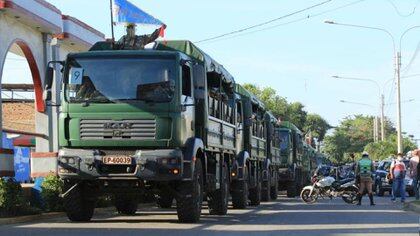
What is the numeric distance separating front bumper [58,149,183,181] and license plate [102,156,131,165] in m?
0.06

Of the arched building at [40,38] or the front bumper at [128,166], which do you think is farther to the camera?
the arched building at [40,38]

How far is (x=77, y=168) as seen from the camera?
13.1 meters

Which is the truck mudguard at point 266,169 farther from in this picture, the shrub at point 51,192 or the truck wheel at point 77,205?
the truck wheel at point 77,205

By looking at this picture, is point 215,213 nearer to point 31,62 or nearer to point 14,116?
point 31,62

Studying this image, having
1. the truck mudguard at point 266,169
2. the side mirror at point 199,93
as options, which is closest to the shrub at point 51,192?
the side mirror at point 199,93

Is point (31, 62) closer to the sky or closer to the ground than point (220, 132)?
closer to the sky

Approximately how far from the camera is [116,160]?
13016 mm

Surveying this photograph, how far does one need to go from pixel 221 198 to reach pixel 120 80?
4.79 meters

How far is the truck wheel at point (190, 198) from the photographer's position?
1362 centimetres

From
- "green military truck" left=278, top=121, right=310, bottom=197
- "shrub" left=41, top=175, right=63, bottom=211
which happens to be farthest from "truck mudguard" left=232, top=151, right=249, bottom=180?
"green military truck" left=278, top=121, right=310, bottom=197

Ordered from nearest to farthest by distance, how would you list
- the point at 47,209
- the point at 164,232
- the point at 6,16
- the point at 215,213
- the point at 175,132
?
the point at 164,232
the point at 175,132
the point at 47,209
the point at 215,213
the point at 6,16

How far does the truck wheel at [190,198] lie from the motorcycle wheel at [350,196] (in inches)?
472

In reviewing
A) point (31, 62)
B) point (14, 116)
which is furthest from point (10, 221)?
point (14, 116)

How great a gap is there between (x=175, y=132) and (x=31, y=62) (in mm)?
12061
